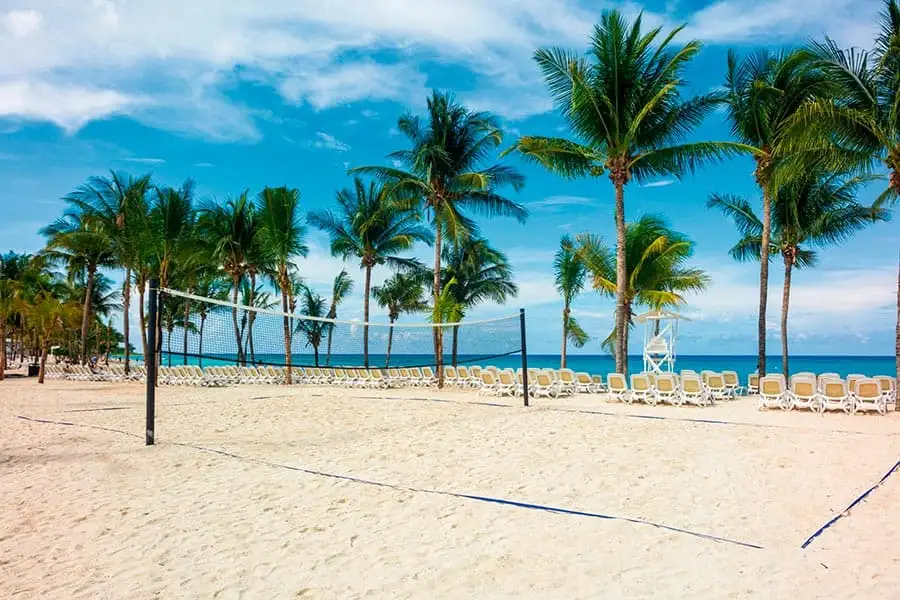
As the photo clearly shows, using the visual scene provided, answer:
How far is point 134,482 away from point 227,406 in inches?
329

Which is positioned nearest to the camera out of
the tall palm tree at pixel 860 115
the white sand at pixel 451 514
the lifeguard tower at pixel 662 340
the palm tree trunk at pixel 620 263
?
the white sand at pixel 451 514

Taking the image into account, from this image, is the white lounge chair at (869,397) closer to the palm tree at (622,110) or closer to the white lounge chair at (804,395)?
the white lounge chair at (804,395)

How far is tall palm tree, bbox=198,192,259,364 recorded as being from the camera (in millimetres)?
27766

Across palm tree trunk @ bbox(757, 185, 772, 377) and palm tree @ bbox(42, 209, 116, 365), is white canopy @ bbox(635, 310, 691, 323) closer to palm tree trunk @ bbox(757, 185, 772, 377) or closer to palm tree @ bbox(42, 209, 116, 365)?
palm tree trunk @ bbox(757, 185, 772, 377)

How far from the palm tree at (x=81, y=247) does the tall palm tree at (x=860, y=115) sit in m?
27.0

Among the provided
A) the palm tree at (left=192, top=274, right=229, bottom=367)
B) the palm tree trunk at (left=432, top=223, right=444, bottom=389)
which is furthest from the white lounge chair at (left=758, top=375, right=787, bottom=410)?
the palm tree at (left=192, top=274, right=229, bottom=367)

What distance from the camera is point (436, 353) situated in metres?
22.5

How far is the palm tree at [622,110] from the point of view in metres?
16.6

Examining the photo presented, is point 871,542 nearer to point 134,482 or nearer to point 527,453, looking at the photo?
point 527,453

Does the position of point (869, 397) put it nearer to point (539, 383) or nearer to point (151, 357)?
point (539, 383)

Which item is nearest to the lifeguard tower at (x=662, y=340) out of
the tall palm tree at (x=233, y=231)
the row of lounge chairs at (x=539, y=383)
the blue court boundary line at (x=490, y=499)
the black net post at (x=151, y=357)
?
the row of lounge chairs at (x=539, y=383)

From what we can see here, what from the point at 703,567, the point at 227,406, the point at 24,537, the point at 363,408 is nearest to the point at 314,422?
the point at 363,408

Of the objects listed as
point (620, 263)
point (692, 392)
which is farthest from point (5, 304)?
point (692, 392)

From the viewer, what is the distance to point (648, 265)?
21.1 m
